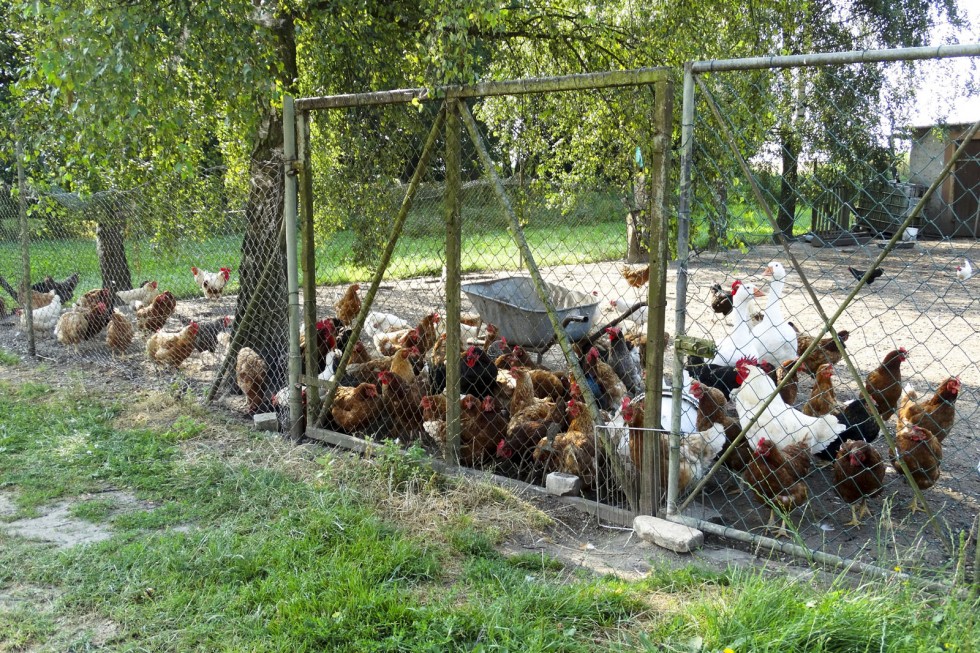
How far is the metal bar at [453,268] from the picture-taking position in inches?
162

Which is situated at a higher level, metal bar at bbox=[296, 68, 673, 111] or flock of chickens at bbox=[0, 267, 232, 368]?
metal bar at bbox=[296, 68, 673, 111]

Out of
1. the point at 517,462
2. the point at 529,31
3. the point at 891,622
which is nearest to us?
the point at 891,622

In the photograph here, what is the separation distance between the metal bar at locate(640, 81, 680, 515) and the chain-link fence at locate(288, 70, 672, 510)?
0.4 inches

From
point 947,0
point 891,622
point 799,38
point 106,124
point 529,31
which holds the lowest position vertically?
point 891,622

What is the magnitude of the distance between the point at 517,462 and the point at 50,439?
3193 millimetres

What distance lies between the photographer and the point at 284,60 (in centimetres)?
561

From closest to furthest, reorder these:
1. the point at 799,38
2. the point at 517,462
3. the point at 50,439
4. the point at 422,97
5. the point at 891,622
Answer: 1. the point at 891,622
2. the point at 422,97
3. the point at 517,462
4. the point at 50,439
5. the point at 799,38

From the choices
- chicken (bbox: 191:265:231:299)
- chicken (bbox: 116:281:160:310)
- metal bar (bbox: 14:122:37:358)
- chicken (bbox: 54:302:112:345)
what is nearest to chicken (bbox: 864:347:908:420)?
chicken (bbox: 54:302:112:345)

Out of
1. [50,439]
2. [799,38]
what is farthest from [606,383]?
[799,38]

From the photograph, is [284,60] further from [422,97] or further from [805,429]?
[805,429]

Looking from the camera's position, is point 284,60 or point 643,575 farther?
point 284,60

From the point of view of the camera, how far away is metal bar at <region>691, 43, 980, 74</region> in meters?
2.53

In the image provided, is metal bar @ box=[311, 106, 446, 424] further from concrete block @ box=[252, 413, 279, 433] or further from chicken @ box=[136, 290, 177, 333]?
chicken @ box=[136, 290, 177, 333]

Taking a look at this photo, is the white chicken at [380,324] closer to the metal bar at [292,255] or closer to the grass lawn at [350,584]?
the metal bar at [292,255]
